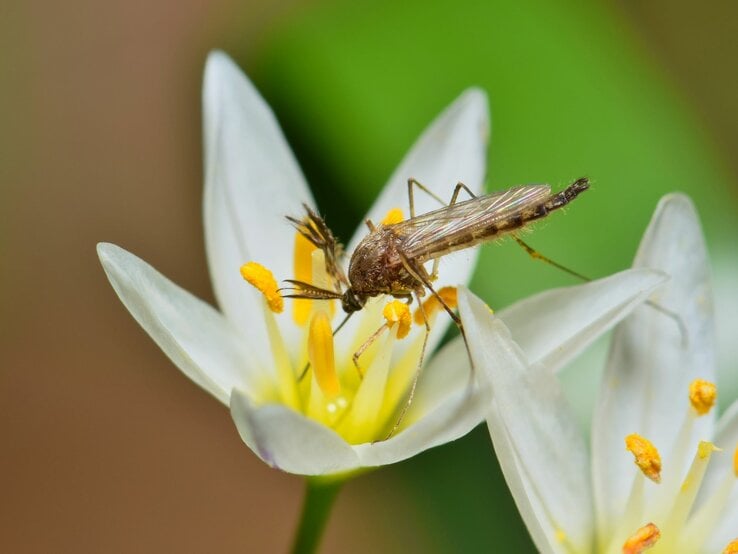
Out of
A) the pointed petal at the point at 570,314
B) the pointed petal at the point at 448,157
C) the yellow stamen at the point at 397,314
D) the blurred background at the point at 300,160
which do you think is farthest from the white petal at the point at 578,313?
the blurred background at the point at 300,160

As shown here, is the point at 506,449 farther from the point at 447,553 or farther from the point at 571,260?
the point at 447,553

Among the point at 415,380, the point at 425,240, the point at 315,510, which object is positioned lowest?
the point at 315,510

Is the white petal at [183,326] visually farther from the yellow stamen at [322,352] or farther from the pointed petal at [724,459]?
the pointed petal at [724,459]

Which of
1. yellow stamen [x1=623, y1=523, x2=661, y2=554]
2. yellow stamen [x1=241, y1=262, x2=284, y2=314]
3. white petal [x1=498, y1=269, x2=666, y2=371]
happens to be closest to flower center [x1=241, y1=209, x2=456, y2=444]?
yellow stamen [x1=241, y1=262, x2=284, y2=314]

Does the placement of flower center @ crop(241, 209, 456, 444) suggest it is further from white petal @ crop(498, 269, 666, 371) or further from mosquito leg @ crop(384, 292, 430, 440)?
white petal @ crop(498, 269, 666, 371)

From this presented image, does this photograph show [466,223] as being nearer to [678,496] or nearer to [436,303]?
[436,303]

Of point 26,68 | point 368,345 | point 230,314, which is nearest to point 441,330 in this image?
point 368,345

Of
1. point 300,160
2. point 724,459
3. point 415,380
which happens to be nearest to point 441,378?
point 415,380
